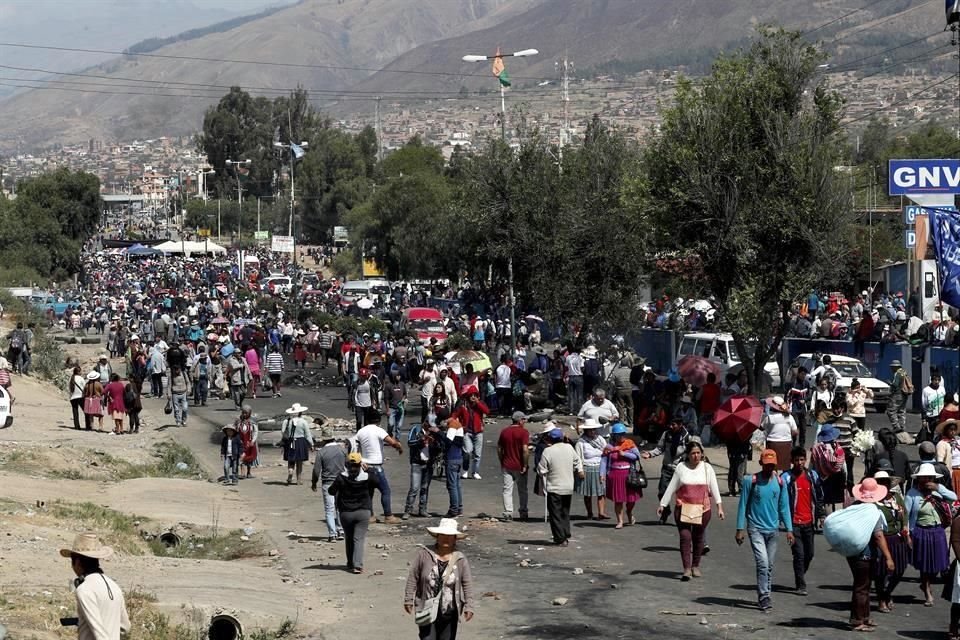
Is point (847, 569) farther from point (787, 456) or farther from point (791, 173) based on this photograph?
point (791, 173)

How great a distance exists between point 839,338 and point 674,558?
20.8 meters

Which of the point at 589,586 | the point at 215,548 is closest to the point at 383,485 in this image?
the point at 215,548

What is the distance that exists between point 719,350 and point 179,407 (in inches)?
483

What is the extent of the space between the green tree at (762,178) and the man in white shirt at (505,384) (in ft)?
23.2

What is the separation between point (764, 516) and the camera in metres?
14.0

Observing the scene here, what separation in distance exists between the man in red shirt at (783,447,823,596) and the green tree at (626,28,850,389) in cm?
966

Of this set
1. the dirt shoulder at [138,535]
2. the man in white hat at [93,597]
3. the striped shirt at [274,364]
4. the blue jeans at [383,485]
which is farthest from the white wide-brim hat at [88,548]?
the striped shirt at [274,364]

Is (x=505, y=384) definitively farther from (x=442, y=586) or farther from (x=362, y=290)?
(x=362, y=290)

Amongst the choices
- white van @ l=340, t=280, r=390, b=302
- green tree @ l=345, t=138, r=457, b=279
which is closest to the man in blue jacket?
white van @ l=340, t=280, r=390, b=302

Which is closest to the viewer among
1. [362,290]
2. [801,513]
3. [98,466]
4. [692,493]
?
[801,513]

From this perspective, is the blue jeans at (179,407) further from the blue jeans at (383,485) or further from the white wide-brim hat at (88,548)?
the white wide-brim hat at (88,548)

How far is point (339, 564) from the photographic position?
56.8 ft

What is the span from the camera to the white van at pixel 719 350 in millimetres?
35500

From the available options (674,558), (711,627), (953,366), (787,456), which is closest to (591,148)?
(953,366)
